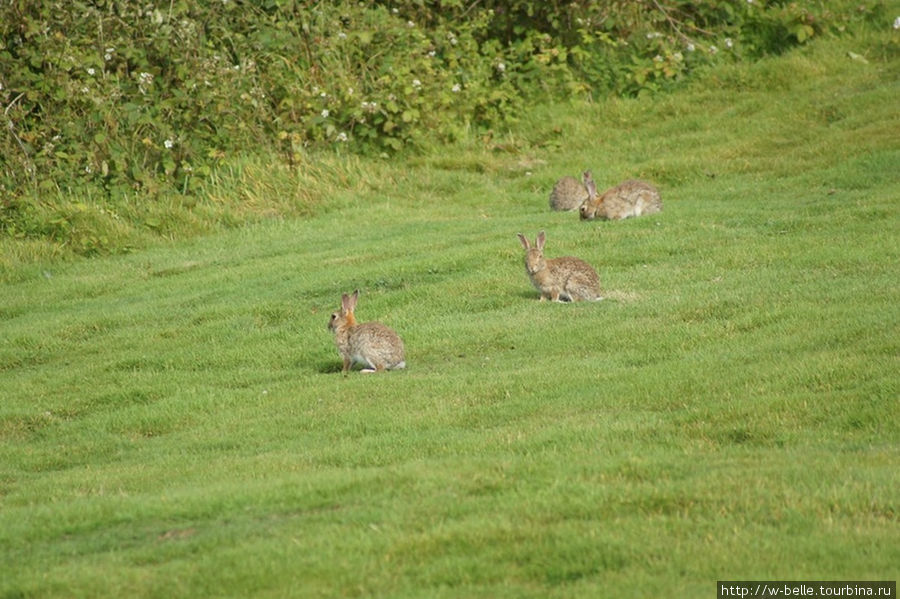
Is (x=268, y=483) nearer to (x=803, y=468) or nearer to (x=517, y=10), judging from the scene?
(x=803, y=468)

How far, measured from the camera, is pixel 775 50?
27781 mm

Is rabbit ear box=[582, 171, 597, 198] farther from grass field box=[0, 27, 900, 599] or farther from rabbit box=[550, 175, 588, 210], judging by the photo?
rabbit box=[550, 175, 588, 210]

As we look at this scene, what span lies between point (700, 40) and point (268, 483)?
20.9 m

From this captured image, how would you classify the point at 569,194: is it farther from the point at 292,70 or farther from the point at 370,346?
the point at 370,346

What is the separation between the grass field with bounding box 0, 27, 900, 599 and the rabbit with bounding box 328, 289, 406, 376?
0.20 m

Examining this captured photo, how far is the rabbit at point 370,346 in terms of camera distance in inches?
500

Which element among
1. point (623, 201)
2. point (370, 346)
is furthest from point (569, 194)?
point (370, 346)

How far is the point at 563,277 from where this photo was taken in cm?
1505

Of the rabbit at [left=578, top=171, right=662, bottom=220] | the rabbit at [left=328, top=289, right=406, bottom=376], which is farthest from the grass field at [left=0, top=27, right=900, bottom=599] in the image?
the rabbit at [left=578, top=171, right=662, bottom=220]

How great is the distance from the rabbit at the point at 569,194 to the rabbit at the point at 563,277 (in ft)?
18.8

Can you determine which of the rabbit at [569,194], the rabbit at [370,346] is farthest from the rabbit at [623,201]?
the rabbit at [370,346]

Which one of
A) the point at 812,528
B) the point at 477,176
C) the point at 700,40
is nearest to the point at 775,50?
the point at 700,40

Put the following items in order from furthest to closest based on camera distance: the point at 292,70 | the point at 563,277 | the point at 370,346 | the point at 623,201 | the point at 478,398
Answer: the point at 292,70 < the point at 623,201 < the point at 563,277 < the point at 370,346 < the point at 478,398

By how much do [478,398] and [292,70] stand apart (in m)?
14.2
